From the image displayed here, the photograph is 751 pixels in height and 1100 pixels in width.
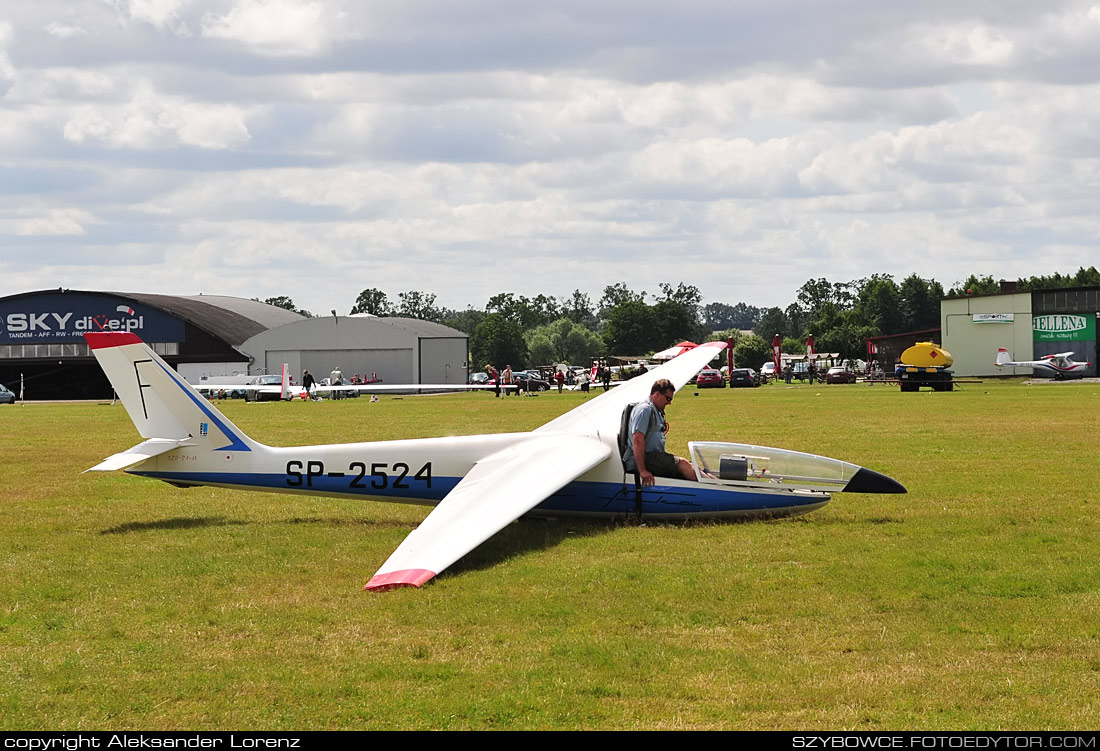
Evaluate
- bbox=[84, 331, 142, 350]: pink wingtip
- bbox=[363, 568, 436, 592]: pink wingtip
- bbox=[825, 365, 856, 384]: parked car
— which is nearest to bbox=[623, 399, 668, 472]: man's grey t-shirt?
bbox=[363, 568, 436, 592]: pink wingtip

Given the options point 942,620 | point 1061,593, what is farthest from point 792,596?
point 1061,593

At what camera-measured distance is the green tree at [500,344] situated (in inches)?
5910

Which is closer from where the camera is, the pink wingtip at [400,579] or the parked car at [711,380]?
the pink wingtip at [400,579]

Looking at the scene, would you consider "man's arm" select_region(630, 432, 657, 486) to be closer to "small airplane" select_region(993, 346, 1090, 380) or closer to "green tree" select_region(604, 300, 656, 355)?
A: "small airplane" select_region(993, 346, 1090, 380)

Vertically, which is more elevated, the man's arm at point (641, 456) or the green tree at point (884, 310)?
the green tree at point (884, 310)

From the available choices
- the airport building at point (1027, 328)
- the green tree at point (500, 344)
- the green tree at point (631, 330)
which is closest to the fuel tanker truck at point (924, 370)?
the airport building at point (1027, 328)

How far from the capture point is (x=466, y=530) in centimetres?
1000

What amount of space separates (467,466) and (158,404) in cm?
408

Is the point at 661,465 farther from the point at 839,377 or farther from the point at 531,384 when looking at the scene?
the point at 839,377

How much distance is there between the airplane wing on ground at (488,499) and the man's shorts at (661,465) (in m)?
0.52

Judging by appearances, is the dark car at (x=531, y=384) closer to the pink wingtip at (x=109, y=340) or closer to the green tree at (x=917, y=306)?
the pink wingtip at (x=109, y=340)

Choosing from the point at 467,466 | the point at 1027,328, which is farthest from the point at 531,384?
the point at 467,466

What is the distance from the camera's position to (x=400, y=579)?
8.89 m

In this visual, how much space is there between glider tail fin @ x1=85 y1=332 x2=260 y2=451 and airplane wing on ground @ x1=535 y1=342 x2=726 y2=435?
4102mm
